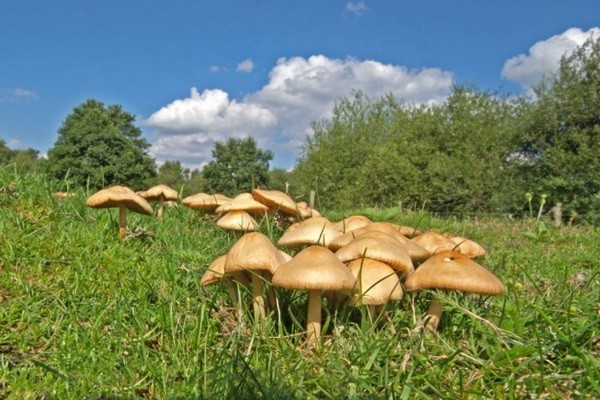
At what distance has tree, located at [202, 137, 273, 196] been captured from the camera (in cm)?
5506

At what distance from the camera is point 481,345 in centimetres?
241

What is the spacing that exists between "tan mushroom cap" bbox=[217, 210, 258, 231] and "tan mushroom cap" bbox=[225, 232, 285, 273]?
1.46 m

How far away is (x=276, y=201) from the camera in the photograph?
4.17m

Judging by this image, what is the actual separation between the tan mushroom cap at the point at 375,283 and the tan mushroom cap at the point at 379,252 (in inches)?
1.7

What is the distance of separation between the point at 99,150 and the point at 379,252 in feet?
132

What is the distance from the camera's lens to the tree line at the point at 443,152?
2567 cm

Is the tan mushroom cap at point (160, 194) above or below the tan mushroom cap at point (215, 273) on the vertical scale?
above

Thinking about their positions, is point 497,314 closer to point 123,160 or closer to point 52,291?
point 52,291

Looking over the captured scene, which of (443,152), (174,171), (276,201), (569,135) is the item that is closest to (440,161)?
(443,152)

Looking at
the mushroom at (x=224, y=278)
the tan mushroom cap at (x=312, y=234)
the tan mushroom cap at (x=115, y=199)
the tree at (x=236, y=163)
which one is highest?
the tree at (x=236, y=163)

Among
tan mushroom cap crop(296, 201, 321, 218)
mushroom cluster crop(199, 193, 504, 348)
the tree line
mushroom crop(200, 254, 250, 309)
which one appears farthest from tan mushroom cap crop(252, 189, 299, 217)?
the tree line

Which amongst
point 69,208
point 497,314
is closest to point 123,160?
point 69,208

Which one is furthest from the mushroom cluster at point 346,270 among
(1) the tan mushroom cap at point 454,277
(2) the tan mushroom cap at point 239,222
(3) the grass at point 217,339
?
(2) the tan mushroom cap at point 239,222

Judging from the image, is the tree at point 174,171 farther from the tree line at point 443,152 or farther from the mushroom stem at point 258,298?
the mushroom stem at point 258,298
